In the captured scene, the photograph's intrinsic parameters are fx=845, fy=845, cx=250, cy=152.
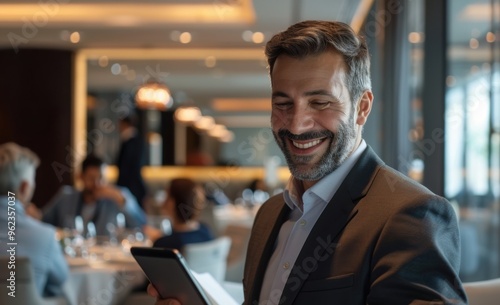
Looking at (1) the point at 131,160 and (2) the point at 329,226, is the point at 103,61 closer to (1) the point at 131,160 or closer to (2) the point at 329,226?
(1) the point at 131,160

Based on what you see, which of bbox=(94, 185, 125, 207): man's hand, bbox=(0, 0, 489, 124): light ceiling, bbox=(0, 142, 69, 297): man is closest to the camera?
bbox=(0, 142, 69, 297): man

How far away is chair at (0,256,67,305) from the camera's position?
3684 millimetres

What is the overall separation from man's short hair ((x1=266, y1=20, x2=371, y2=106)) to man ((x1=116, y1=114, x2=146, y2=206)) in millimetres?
8656

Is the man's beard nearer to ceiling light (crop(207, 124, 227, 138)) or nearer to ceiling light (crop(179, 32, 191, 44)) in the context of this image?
ceiling light (crop(179, 32, 191, 44))

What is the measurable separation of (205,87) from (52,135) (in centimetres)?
531

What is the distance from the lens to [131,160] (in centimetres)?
1055

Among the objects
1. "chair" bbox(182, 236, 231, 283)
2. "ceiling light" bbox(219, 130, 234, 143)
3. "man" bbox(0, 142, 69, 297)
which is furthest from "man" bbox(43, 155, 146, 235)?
"ceiling light" bbox(219, 130, 234, 143)

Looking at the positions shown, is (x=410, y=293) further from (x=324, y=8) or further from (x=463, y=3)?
(x=324, y=8)

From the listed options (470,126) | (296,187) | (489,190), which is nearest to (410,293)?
(296,187)

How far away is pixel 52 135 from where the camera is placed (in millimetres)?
11922

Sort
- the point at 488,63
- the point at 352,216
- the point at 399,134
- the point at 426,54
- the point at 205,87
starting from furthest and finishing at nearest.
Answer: the point at 205,87, the point at 399,134, the point at 426,54, the point at 488,63, the point at 352,216

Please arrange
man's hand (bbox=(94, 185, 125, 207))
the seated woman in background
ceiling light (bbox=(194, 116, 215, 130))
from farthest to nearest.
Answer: ceiling light (bbox=(194, 116, 215, 130))
man's hand (bbox=(94, 185, 125, 207))
the seated woman in background

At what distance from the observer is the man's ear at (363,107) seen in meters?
1.83

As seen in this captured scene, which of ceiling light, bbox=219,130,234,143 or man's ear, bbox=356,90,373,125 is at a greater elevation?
man's ear, bbox=356,90,373,125
